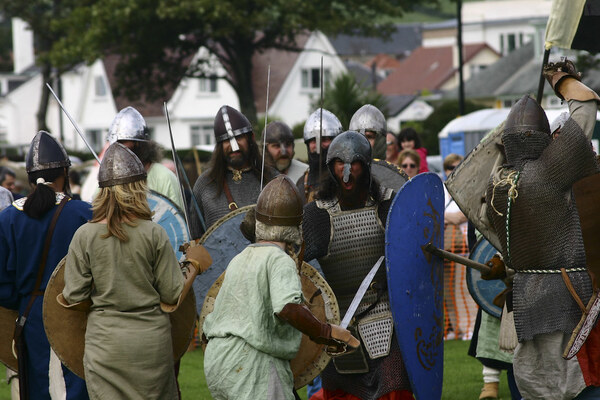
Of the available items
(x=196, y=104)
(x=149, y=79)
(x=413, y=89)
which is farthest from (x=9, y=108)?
(x=149, y=79)

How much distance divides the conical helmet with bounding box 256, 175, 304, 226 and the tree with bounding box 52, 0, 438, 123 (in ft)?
74.1

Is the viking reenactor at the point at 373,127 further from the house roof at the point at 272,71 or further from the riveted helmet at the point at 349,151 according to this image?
the house roof at the point at 272,71

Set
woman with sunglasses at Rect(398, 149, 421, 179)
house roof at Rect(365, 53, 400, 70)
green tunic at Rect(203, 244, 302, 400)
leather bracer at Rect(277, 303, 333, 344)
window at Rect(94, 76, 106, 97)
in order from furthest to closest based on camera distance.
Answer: house roof at Rect(365, 53, 400, 70), window at Rect(94, 76, 106, 97), woman with sunglasses at Rect(398, 149, 421, 179), green tunic at Rect(203, 244, 302, 400), leather bracer at Rect(277, 303, 333, 344)

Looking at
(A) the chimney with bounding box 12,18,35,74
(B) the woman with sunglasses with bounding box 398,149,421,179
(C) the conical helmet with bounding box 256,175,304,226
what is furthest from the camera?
(A) the chimney with bounding box 12,18,35,74

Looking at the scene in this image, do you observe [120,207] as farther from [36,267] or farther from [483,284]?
[483,284]

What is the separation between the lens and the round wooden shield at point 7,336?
5523 mm

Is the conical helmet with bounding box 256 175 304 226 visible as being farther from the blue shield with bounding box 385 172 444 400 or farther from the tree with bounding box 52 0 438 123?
the tree with bounding box 52 0 438 123

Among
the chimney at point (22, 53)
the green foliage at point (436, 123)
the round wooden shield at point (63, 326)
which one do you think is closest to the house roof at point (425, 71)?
the chimney at point (22, 53)

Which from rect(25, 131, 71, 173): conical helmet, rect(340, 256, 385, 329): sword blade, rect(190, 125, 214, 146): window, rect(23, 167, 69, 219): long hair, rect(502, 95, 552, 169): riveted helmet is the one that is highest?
rect(502, 95, 552, 169): riveted helmet

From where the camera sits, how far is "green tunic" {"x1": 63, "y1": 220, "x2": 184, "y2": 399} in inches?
180

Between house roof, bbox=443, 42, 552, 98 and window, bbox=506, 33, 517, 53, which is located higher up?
window, bbox=506, 33, 517, 53

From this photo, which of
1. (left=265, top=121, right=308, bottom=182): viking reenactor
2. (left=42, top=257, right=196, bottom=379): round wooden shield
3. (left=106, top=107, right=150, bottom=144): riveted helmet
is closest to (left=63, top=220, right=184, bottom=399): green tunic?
(left=42, top=257, right=196, bottom=379): round wooden shield

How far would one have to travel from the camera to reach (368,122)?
22.1ft

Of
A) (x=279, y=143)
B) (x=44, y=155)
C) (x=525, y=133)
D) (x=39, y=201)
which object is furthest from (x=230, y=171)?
(x=525, y=133)
